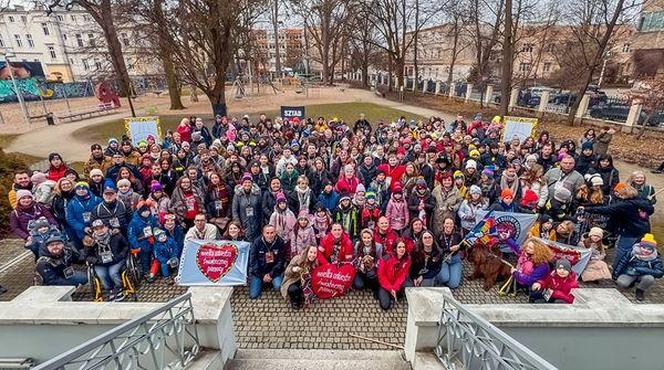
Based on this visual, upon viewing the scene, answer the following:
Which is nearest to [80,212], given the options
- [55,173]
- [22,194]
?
[22,194]

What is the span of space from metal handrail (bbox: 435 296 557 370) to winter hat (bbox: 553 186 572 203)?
15.9ft

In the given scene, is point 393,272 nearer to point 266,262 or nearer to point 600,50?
point 266,262

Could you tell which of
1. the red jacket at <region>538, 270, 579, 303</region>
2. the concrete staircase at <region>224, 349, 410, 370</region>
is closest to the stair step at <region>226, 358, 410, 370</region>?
the concrete staircase at <region>224, 349, 410, 370</region>

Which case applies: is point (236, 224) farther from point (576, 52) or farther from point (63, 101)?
point (576, 52)

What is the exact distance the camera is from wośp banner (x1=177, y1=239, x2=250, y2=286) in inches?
238

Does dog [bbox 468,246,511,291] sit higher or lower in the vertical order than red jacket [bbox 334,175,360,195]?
lower

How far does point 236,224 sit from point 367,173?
357 cm

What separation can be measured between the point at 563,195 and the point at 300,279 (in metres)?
5.61

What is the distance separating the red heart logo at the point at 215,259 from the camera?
239 inches

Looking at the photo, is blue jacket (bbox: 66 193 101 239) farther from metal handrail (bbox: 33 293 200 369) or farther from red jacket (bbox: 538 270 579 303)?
red jacket (bbox: 538 270 579 303)

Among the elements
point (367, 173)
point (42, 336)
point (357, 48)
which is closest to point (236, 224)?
point (42, 336)

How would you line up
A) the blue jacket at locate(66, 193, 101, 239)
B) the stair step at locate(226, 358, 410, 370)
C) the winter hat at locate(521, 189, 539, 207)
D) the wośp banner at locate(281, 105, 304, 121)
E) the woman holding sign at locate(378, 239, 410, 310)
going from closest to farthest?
1. the stair step at locate(226, 358, 410, 370)
2. the woman holding sign at locate(378, 239, 410, 310)
3. the blue jacket at locate(66, 193, 101, 239)
4. the winter hat at locate(521, 189, 539, 207)
5. the wośp banner at locate(281, 105, 304, 121)

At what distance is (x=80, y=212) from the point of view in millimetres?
6363

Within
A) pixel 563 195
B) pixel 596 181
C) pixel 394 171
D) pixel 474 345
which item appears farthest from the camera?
pixel 394 171
